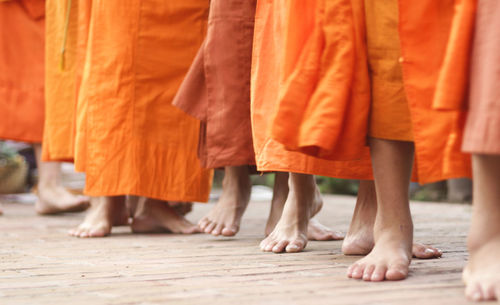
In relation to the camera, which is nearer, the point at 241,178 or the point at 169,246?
the point at 169,246

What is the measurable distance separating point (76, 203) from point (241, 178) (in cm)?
112

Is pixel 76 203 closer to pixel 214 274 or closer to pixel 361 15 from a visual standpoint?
pixel 214 274

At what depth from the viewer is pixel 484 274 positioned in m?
1.19

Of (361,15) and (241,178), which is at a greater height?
(361,15)

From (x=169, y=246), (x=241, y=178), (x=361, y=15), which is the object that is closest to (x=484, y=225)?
(x=361, y=15)

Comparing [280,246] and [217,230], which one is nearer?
[280,246]

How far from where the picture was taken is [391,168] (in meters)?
1.47

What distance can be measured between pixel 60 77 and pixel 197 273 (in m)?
1.53

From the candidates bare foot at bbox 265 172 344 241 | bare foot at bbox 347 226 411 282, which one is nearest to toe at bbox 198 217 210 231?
bare foot at bbox 265 172 344 241

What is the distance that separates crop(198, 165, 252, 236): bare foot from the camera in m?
2.35

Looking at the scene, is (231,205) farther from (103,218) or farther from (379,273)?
(379,273)

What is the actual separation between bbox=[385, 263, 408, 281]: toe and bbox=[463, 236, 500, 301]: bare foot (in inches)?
5.9

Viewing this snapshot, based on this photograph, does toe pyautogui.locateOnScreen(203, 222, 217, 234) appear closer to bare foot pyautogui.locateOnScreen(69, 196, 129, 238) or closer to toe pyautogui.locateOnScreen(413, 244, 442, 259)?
bare foot pyautogui.locateOnScreen(69, 196, 129, 238)

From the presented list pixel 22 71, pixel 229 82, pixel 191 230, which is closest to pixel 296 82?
pixel 229 82
